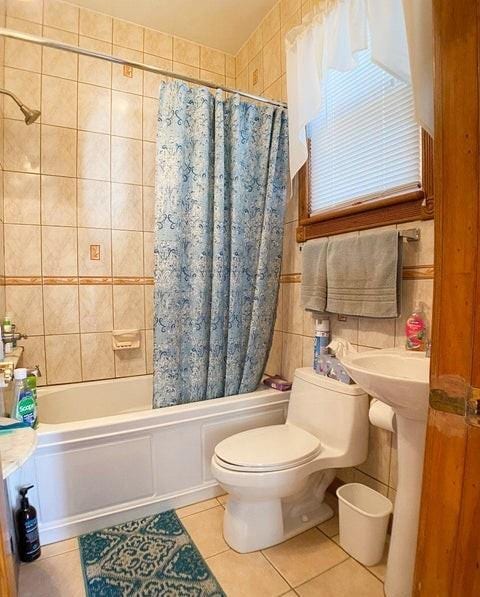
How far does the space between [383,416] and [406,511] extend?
0.31 m

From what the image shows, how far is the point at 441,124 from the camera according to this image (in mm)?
583

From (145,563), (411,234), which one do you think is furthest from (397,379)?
(145,563)

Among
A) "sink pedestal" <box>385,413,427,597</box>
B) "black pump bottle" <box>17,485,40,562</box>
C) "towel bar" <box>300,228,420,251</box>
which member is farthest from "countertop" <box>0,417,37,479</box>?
"towel bar" <box>300,228,420,251</box>

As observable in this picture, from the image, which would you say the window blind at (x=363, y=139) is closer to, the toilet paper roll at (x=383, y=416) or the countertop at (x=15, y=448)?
the toilet paper roll at (x=383, y=416)

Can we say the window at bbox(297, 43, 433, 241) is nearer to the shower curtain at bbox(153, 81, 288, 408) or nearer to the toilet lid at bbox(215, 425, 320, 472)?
the shower curtain at bbox(153, 81, 288, 408)

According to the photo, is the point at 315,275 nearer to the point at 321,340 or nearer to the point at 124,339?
the point at 321,340

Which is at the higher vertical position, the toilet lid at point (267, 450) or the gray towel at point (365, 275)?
the gray towel at point (365, 275)

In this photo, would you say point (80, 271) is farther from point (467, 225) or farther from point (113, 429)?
point (467, 225)

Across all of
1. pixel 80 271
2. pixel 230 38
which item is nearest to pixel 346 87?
pixel 230 38

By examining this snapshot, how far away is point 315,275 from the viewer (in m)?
1.72

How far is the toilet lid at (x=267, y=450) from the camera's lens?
129 cm

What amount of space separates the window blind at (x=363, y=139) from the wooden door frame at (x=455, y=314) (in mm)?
876

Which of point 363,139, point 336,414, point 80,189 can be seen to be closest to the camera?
point 336,414

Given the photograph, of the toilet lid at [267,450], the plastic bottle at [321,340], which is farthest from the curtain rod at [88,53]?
the toilet lid at [267,450]
